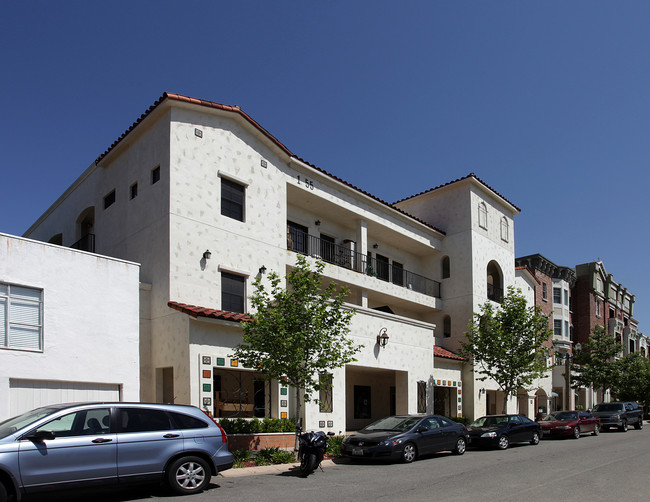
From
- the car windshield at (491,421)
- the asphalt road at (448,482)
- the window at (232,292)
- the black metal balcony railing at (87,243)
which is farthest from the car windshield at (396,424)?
the black metal balcony railing at (87,243)

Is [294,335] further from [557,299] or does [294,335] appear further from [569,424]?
[557,299]

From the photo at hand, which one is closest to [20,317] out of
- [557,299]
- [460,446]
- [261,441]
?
[261,441]

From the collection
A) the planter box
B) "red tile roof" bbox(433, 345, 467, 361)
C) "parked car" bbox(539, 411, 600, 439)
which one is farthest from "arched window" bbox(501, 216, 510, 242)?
the planter box

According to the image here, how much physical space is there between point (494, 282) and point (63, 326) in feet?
79.7

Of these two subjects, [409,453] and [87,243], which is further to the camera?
[87,243]

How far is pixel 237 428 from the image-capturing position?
51.1 ft

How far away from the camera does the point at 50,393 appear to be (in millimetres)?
13461

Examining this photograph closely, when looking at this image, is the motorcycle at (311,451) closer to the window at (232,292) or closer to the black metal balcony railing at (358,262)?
the window at (232,292)

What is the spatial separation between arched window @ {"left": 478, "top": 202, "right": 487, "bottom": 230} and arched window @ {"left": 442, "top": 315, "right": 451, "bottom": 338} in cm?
507

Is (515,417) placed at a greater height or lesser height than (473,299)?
lesser

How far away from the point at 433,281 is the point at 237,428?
16625 mm

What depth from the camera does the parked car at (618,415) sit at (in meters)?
28.1

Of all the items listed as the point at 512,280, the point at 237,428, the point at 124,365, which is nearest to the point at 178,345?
the point at 124,365

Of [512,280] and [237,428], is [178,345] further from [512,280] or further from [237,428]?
[512,280]
